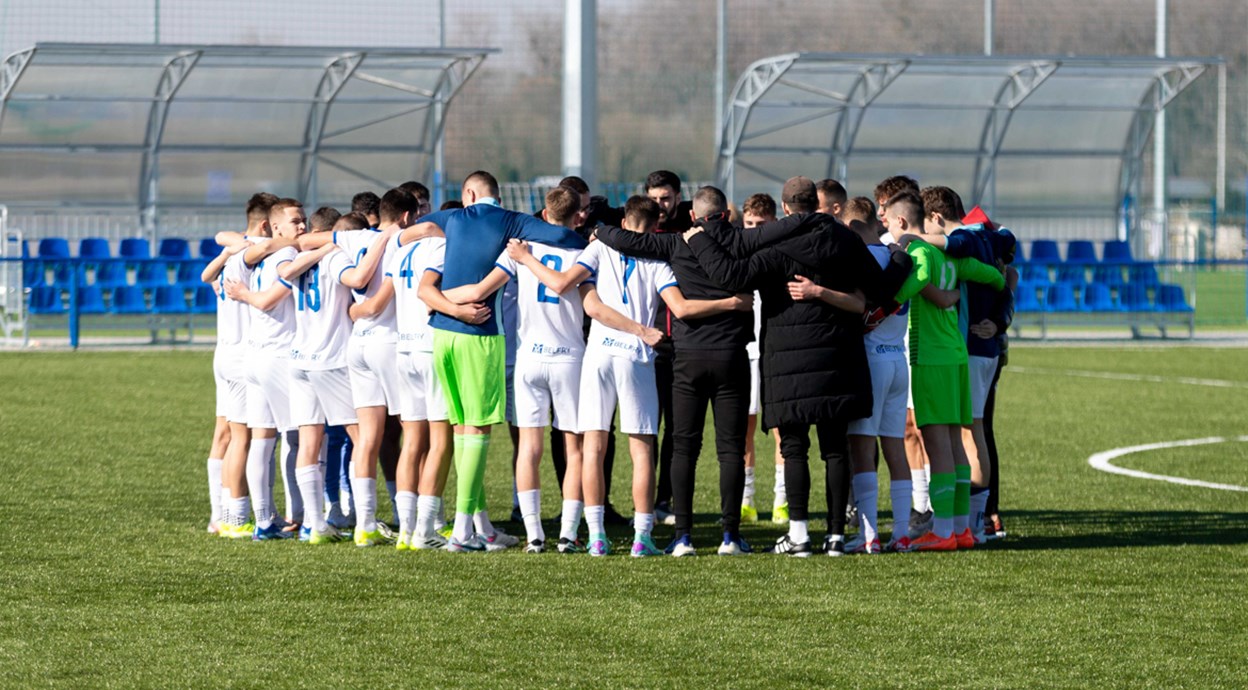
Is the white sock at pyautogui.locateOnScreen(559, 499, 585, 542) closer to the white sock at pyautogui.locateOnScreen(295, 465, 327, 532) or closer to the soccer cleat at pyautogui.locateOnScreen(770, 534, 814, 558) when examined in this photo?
the soccer cleat at pyautogui.locateOnScreen(770, 534, 814, 558)

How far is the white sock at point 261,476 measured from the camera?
8797mm

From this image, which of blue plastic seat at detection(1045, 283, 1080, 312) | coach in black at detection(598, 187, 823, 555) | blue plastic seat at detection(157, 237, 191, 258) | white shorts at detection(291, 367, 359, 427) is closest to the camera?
coach in black at detection(598, 187, 823, 555)

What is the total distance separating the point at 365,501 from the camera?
8578 mm

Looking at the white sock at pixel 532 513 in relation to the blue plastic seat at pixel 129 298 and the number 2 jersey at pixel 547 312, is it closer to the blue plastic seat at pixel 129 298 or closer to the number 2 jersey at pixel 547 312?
the number 2 jersey at pixel 547 312

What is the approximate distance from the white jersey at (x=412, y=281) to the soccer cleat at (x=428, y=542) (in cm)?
93

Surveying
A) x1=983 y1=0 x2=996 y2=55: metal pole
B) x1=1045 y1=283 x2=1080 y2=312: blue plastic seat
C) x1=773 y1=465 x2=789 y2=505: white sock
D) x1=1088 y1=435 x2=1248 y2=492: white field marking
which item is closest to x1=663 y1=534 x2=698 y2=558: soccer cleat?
x1=773 y1=465 x2=789 y2=505: white sock

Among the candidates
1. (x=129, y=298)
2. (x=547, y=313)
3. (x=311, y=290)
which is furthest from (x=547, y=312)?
(x=129, y=298)

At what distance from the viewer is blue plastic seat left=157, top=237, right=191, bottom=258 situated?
77.2ft

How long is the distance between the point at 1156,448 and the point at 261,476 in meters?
7.21

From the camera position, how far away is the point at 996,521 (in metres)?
9.20

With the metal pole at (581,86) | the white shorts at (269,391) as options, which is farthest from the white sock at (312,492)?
the metal pole at (581,86)

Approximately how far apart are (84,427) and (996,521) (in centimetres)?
783

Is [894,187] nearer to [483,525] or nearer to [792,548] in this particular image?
[792,548]

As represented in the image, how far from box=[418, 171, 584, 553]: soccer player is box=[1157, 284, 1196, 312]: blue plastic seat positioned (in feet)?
60.6
